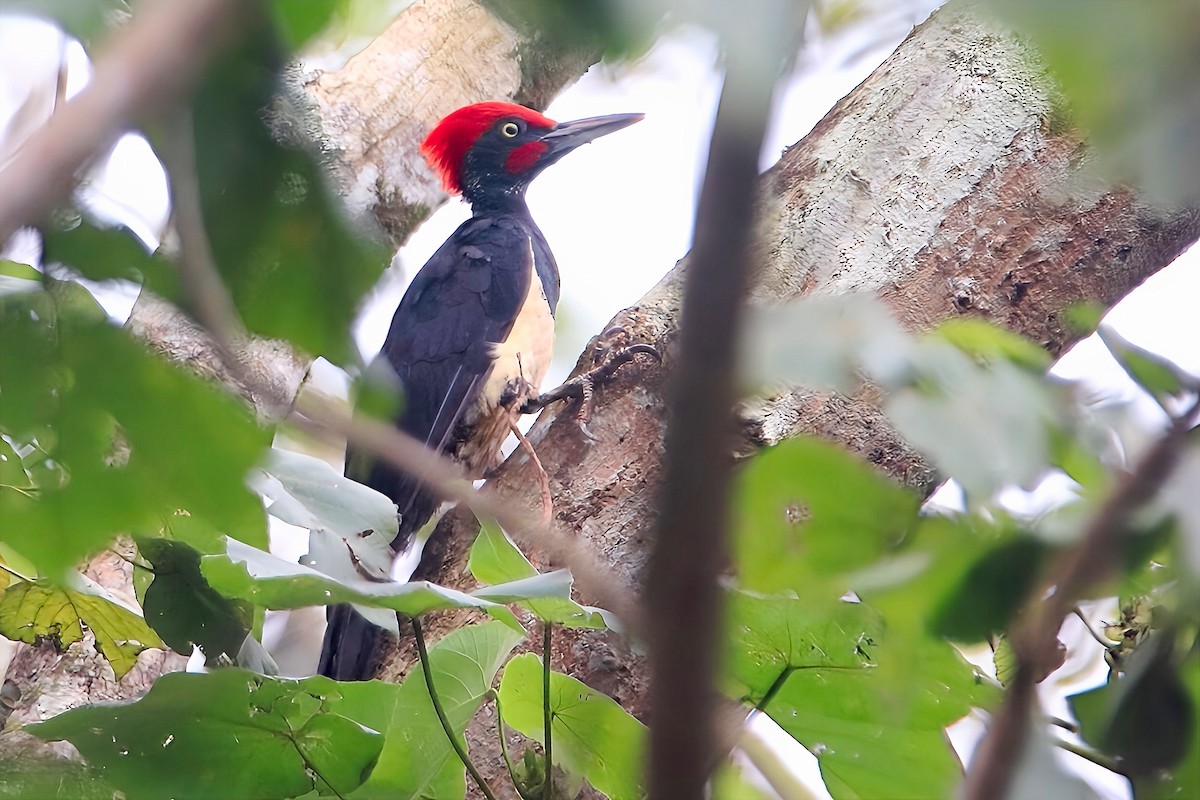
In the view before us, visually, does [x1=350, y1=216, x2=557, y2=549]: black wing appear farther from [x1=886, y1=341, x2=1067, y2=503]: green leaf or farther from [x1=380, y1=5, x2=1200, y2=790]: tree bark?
[x1=886, y1=341, x2=1067, y2=503]: green leaf

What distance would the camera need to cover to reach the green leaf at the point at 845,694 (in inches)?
37.4

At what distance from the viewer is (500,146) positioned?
3348 millimetres

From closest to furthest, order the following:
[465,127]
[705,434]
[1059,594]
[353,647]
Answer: [705,434]
[1059,594]
[353,647]
[465,127]

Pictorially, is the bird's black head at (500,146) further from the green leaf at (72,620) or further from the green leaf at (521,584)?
the green leaf at (521,584)

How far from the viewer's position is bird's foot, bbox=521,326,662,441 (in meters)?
1.75

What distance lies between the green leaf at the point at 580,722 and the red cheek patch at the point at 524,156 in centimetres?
241

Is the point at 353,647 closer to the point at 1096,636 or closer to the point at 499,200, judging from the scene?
the point at 1096,636

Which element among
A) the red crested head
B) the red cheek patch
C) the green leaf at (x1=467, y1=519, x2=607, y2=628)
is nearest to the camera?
the green leaf at (x1=467, y1=519, x2=607, y2=628)

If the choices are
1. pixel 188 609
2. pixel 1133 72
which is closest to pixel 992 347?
pixel 1133 72

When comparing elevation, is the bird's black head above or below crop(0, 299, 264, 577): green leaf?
below

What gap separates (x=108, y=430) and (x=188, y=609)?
548mm

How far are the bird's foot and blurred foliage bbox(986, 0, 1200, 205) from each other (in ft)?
4.23

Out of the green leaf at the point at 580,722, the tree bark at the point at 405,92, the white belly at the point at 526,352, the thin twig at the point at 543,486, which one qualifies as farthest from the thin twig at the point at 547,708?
the white belly at the point at 526,352

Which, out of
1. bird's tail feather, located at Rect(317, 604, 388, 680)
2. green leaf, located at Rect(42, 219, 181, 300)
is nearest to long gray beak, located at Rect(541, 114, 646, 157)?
bird's tail feather, located at Rect(317, 604, 388, 680)
